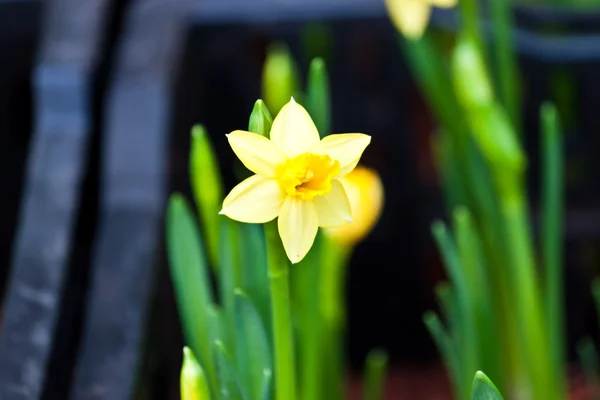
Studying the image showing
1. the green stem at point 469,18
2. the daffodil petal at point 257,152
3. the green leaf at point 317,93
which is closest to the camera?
the daffodil petal at point 257,152

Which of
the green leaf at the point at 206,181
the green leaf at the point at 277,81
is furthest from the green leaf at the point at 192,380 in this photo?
the green leaf at the point at 277,81

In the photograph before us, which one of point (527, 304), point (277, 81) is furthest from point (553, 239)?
point (277, 81)

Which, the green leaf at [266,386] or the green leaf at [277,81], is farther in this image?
the green leaf at [277,81]

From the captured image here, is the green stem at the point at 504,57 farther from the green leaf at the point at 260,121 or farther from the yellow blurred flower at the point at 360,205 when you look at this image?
the green leaf at the point at 260,121

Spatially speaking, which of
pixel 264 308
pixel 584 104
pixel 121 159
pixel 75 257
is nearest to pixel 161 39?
pixel 121 159

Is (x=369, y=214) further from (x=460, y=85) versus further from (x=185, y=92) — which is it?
(x=185, y=92)

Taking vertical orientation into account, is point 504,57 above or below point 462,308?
above

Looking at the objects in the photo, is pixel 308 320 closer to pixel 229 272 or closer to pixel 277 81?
pixel 229 272
